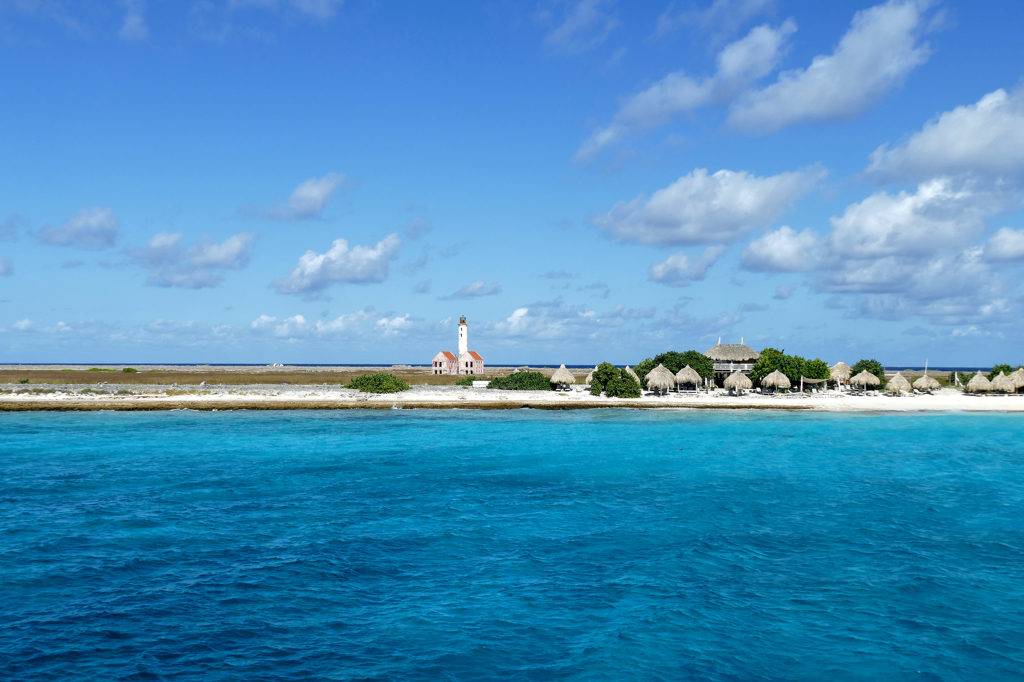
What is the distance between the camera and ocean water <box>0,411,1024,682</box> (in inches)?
362

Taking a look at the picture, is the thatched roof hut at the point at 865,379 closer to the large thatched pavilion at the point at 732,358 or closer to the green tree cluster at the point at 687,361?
the large thatched pavilion at the point at 732,358

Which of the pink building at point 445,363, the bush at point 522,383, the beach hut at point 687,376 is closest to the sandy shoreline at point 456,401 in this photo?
the beach hut at point 687,376

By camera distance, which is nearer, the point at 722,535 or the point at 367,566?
the point at 367,566

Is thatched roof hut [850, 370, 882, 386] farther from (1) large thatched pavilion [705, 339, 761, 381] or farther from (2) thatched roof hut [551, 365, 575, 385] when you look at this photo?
(2) thatched roof hut [551, 365, 575, 385]

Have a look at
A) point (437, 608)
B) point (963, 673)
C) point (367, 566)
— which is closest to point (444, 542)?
point (367, 566)

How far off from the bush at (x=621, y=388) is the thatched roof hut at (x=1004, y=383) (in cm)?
3466

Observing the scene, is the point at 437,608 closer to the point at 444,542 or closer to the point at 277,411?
the point at 444,542

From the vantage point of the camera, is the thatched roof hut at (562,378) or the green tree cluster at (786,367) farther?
the thatched roof hut at (562,378)

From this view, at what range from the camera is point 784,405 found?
48469 mm

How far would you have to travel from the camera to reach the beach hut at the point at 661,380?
54.4 metres

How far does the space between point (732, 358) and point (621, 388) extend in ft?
49.0

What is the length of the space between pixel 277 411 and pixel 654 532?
37296 mm

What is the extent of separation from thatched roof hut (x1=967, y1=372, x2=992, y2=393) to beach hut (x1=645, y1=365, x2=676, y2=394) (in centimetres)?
3115

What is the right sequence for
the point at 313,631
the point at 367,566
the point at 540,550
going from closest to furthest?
the point at 313,631, the point at 367,566, the point at 540,550
